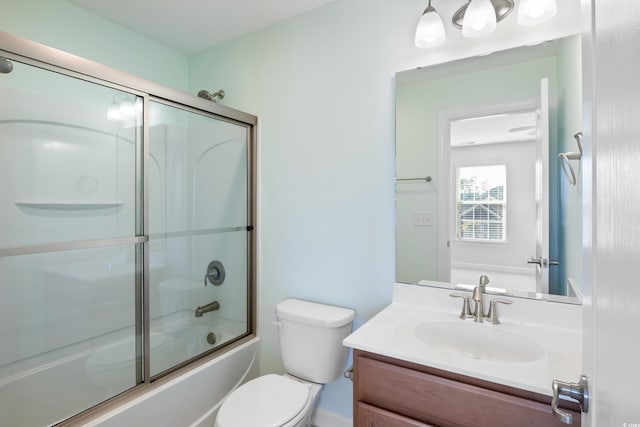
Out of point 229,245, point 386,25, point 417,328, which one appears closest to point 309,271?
point 229,245

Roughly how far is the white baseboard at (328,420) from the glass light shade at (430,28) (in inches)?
79.1

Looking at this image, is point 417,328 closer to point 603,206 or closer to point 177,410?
point 603,206

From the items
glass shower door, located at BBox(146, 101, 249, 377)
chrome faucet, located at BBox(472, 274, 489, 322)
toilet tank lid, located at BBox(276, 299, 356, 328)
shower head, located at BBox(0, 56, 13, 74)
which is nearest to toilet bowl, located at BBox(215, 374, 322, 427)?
toilet tank lid, located at BBox(276, 299, 356, 328)

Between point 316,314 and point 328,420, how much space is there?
684 millimetres

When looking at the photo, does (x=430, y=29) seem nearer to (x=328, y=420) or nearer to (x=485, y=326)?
(x=485, y=326)

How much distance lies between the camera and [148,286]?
5.60 ft

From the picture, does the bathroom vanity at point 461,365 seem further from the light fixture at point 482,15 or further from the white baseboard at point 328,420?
the light fixture at point 482,15

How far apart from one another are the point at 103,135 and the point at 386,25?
1.54 metres

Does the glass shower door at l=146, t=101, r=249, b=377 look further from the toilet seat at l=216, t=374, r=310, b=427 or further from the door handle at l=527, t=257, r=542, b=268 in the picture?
the door handle at l=527, t=257, r=542, b=268

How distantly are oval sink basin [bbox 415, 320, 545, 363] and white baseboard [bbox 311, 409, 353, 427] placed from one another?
81cm

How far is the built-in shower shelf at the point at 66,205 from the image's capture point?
4.66 ft

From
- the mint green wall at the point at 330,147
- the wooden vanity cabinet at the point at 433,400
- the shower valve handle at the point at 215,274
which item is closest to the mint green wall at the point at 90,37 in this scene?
the mint green wall at the point at 330,147

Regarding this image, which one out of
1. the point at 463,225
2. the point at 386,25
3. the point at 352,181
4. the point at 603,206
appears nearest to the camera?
the point at 603,206

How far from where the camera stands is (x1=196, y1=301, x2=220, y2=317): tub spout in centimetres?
211
